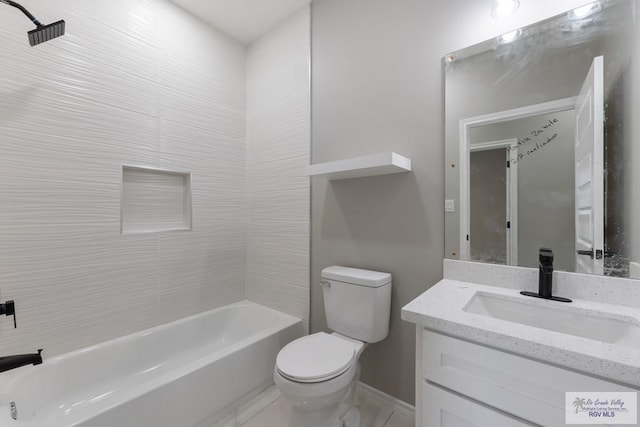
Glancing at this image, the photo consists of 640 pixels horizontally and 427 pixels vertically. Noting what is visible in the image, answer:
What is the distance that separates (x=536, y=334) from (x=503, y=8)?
1348 mm

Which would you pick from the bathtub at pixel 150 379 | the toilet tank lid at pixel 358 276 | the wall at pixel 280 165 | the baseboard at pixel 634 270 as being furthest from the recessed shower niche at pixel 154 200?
the baseboard at pixel 634 270

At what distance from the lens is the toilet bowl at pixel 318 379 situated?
119 cm

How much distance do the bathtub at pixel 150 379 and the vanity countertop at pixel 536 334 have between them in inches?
45.9

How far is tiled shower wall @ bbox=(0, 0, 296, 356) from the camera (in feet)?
4.64

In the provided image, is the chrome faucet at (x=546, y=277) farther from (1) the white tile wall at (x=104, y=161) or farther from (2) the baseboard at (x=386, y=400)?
(1) the white tile wall at (x=104, y=161)

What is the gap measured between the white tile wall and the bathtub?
118 mm


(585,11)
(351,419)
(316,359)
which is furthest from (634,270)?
(351,419)

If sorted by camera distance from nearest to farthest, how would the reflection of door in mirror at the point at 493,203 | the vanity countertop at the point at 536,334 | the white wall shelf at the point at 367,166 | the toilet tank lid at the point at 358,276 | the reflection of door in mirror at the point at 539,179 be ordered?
the vanity countertop at the point at 536,334 < the reflection of door in mirror at the point at 539,179 < the reflection of door in mirror at the point at 493,203 < the white wall shelf at the point at 367,166 < the toilet tank lid at the point at 358,276

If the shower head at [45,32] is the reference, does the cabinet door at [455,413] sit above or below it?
below

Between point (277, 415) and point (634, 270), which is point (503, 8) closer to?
point (634, 270)

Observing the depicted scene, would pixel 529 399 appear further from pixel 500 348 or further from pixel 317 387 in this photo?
pixel 317 387

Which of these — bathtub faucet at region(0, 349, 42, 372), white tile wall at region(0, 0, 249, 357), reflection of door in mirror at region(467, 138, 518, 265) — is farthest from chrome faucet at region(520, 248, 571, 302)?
white tile wall at region(0, 0, 249, 357)

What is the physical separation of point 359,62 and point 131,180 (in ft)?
5.51

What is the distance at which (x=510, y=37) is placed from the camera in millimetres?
1225
